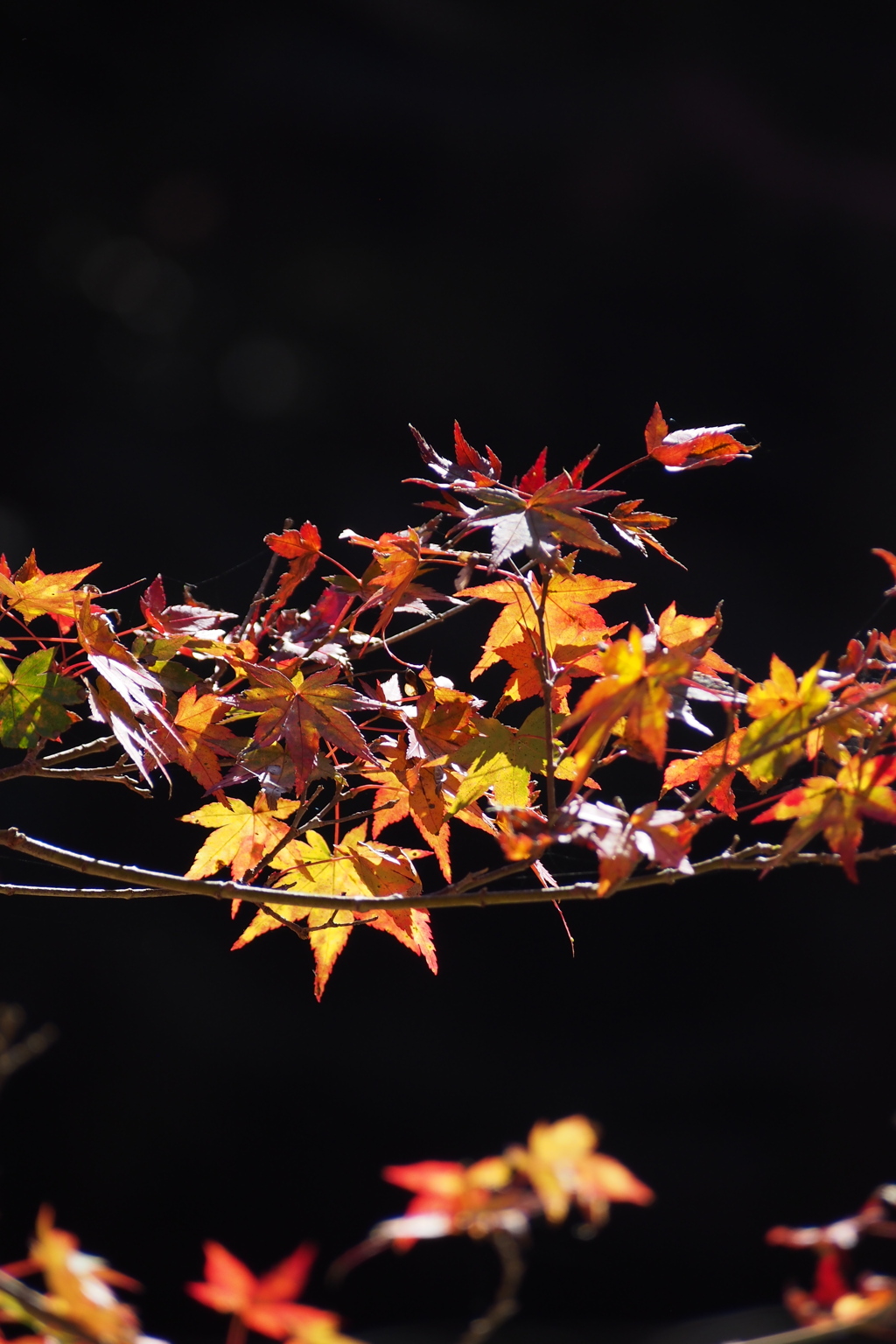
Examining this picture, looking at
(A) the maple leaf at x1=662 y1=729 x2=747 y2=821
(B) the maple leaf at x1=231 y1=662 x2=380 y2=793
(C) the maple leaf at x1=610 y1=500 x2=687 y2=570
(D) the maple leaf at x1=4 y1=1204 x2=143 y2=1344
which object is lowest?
(D) the maple leaf at x1=4 y1=1204 x2=143 y2=1344

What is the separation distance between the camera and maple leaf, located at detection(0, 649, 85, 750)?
0.79 meters

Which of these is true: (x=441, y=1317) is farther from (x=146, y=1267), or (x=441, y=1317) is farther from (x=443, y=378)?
(x=443, y=378)

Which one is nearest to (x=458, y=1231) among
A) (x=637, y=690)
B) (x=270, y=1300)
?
(x=270, y=1300)

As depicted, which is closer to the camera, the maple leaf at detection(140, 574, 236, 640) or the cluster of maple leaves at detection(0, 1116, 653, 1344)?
the cluster of maple leaves at detection(0, 1116, 653, 1344)

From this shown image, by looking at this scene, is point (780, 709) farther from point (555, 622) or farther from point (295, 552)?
point (295, 552)

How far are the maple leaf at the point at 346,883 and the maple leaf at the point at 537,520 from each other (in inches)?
10.9

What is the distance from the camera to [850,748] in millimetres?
743

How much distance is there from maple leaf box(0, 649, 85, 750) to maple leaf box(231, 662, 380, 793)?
13cm

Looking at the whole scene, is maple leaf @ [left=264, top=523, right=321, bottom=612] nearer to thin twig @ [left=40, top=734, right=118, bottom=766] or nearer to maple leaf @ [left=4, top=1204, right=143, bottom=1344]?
thin twig @ [left=40, top=734, right=118, bottom=766]

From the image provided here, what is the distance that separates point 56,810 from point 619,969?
3.76ft

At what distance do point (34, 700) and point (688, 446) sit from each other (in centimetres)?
52

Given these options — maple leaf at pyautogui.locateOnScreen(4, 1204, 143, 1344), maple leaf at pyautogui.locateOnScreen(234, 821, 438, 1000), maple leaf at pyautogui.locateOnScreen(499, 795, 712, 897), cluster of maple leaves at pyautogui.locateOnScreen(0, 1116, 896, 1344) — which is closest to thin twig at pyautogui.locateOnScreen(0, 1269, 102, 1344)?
cluster of maple leaves at pyautogui.locateOnScreen(0, 1116, 896, 1344)

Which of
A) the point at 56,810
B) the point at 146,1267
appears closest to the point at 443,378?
the point at 56,810

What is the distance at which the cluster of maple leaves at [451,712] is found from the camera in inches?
25.4
